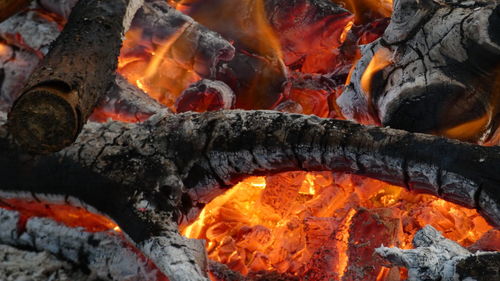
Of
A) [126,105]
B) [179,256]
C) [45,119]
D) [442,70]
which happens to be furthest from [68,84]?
[442,70]

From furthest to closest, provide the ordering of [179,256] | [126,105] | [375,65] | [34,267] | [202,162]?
1. [126,105]
2. [375,65]
3. [202,162]
4. [34,267]
5. [179,256]

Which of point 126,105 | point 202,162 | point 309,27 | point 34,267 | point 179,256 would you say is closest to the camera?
point 179,256

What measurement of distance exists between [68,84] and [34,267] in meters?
0.62

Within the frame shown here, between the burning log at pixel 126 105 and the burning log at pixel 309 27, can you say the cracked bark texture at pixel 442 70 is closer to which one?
the burning log at pixel 309 27

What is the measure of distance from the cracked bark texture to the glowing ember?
0.37 metres

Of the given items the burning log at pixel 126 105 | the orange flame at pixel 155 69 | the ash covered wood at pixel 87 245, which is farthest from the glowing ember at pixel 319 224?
the orange flame at pixel 155 69

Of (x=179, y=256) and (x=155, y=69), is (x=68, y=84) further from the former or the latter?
(x=155, y=69)

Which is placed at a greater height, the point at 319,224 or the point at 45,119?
the point at 45,119

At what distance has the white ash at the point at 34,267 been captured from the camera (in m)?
1.63

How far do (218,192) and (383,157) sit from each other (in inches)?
23.8

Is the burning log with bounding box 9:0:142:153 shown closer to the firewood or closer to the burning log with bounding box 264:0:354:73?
the firewood

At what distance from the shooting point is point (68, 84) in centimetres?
156

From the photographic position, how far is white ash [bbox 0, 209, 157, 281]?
66.4 inches

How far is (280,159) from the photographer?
1.74 metres
